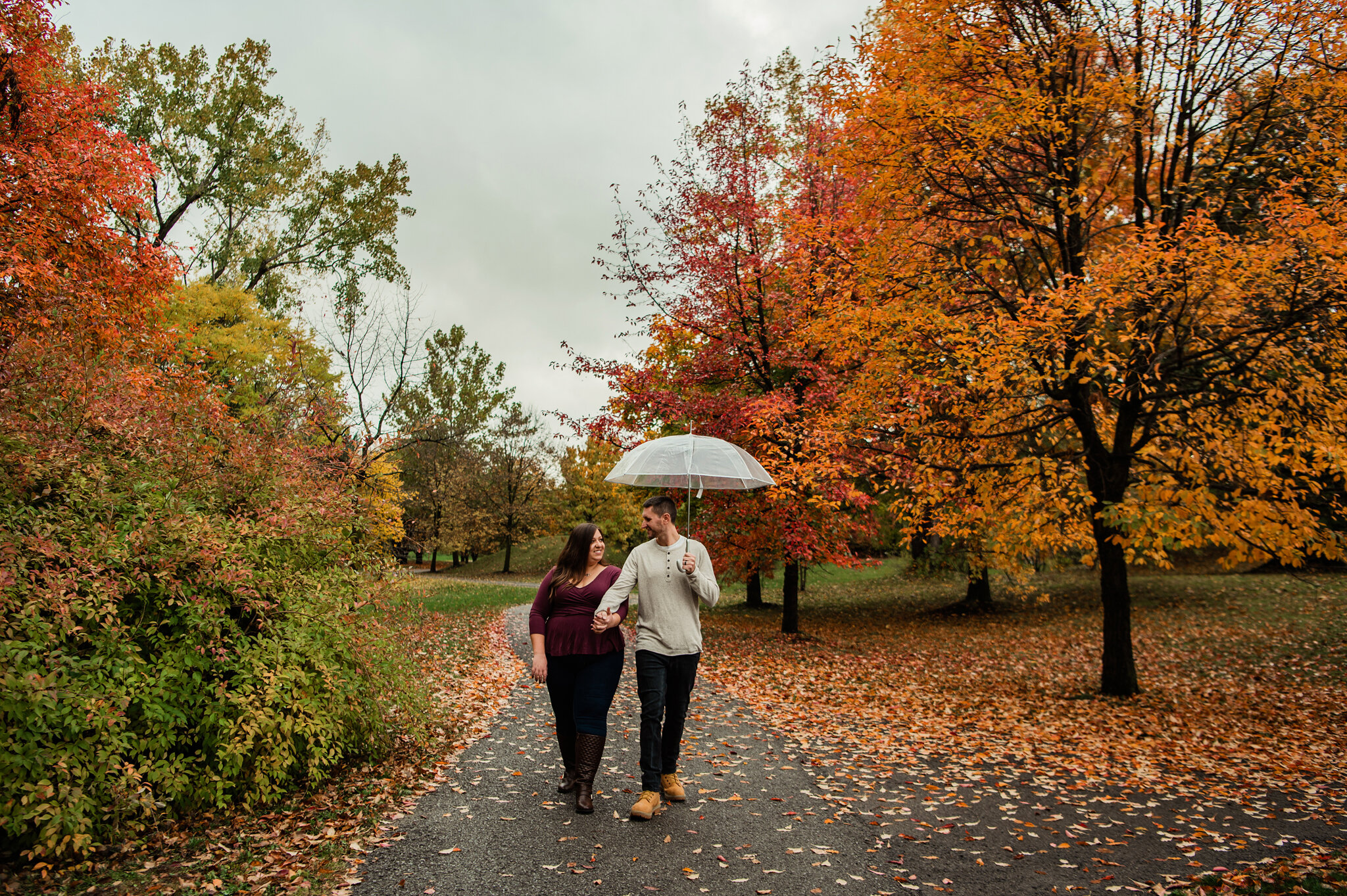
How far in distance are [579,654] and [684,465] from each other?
1.51m

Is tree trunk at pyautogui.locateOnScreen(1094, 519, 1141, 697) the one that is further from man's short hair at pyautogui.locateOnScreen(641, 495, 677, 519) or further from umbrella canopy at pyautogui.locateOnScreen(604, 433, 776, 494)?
man's short hair at pyautogui.locateOnScreen(641, 495, 677, 519)

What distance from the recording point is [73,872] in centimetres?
363

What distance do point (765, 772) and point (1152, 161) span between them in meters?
8.90

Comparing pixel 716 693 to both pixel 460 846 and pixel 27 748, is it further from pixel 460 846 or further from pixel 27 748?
pixel 27 748

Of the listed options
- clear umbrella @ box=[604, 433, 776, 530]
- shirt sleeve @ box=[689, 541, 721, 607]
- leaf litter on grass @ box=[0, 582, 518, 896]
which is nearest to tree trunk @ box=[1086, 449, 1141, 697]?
clear umbrella @ box=[604, 433, 776, 530]

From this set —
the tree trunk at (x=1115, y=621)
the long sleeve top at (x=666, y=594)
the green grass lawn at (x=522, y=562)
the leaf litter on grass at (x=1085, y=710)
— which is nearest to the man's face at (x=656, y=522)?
the long sleeve top at (x=666, y=594)

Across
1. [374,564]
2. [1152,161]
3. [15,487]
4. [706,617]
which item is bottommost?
[706,617]

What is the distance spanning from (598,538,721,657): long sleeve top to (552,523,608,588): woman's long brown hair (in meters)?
0.26

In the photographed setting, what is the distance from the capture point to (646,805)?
15.2 ft

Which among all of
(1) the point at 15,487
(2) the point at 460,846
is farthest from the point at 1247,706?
(1) the point at 15,487

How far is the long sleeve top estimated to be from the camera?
15.9 feet

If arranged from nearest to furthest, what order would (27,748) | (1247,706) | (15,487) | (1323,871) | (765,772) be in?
(27,748) < (1323,871) < (15,487) < (765,772) < (1247,706)

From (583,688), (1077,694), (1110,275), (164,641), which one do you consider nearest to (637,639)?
(583,688)

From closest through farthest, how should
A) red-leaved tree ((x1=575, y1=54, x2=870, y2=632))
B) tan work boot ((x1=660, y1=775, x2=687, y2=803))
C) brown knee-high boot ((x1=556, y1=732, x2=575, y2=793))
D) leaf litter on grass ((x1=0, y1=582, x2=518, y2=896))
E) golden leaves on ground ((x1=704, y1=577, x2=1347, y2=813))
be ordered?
leaf litter on grass ((x1=0, y1=582, x2=518, y2=896))
tan work boot ((x1=660, y1=775, x2=687, y2=803))
brown knee-high boot ((x1=556, y1=732, x2=575, y2=793))
golden leaves on ground ((x1=704, y1=577, x2=1347, y2=813))
red-leaved tree ((x1=575, y1=54, x2=870, y2=632))
